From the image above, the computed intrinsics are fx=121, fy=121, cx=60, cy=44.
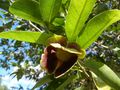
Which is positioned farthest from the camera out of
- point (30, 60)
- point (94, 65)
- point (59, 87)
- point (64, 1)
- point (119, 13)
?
point (30, 60)

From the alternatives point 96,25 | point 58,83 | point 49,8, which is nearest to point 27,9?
point 49,8

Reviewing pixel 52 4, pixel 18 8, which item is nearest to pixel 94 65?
pixel 52 4

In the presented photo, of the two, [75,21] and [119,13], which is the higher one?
[75,21]

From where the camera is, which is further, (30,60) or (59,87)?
(30,60)

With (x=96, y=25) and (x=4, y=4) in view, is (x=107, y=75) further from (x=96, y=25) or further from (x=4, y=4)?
(x=4, y=4)

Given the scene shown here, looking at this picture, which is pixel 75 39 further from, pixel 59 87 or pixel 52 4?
pixel 59 87

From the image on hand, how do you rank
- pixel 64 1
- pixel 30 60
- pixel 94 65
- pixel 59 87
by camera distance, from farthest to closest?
pixel 30 60
pixel 64 1
pixel 59 87
pixel 94 65

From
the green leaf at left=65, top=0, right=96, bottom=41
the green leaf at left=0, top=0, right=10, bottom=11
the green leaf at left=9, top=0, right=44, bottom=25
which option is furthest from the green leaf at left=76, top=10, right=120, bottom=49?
the green leaf at left=0, top=0, right=10, bottom=11

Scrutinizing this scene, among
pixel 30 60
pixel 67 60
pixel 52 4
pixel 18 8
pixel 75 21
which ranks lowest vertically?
pixel 67 60
